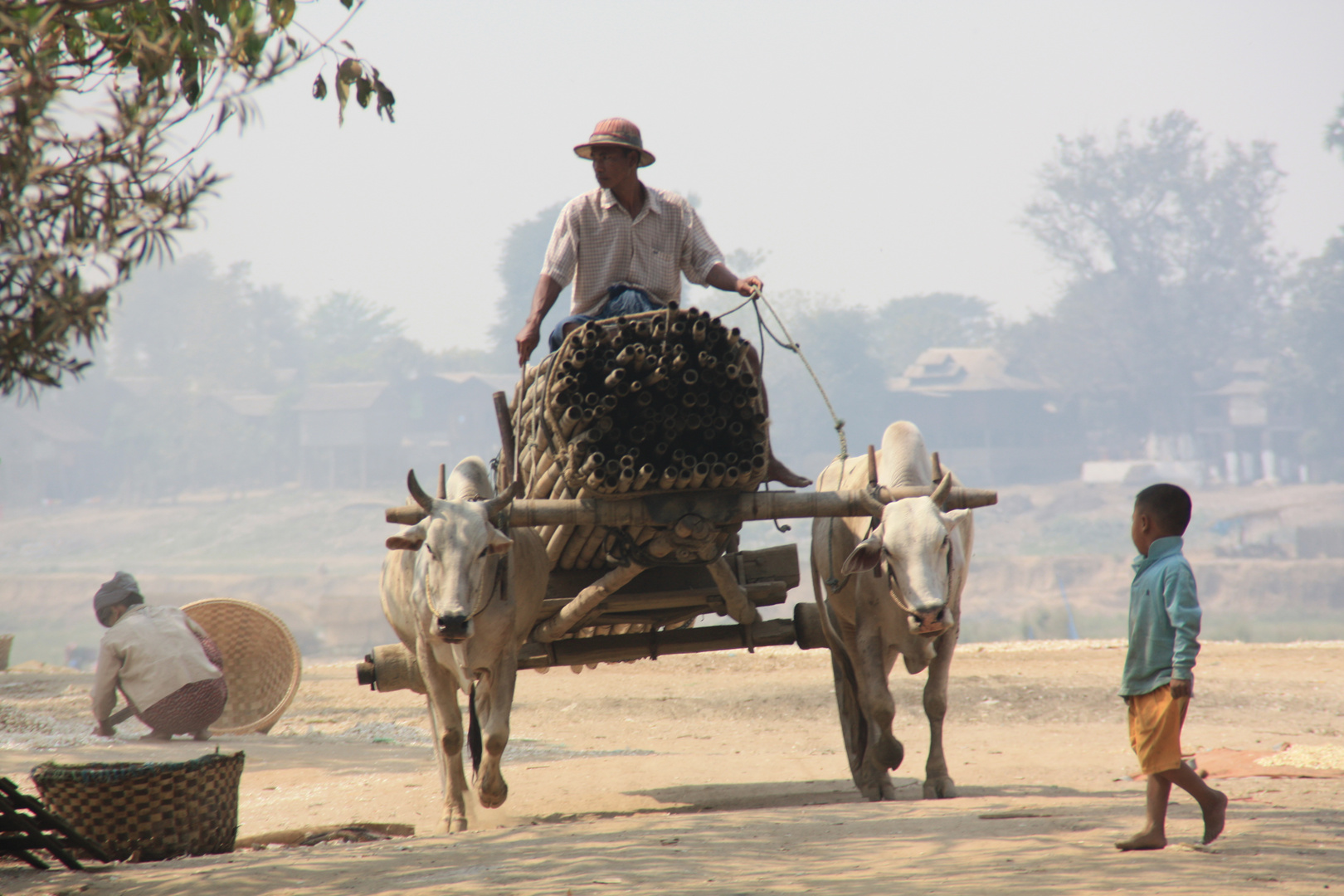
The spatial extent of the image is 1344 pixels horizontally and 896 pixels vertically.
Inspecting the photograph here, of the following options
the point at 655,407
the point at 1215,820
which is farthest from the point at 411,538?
the point at 1215,820

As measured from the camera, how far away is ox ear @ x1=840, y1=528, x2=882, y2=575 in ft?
16.3

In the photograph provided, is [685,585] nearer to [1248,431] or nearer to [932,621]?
[932,621]

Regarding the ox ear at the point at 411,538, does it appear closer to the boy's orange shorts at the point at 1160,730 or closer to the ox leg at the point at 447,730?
the ox leg at the point at 447,730

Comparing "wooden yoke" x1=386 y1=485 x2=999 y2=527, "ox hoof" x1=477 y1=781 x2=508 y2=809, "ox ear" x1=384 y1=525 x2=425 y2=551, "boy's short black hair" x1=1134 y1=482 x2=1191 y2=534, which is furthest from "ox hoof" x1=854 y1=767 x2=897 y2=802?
"ox ear" x1=384 y1=525 x2=425 y2=551

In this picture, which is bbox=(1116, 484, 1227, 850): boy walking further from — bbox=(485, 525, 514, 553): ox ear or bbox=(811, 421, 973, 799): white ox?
bbox=(485, 525, 514, 553): ox ear

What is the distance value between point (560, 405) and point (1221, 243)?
5633 centimetres

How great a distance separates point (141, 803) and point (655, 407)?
8.30ft

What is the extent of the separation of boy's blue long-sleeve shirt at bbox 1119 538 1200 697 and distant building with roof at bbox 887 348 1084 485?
4677 centimetres

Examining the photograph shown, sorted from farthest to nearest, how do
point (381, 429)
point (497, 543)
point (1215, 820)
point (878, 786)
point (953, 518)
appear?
point (381, 429)
point (878, 786)
point (953, 518)
point (497, 543)
point (1215, 820)

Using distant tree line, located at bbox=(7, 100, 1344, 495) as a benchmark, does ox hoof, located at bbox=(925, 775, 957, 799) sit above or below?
below

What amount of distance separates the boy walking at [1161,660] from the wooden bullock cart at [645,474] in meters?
1.48

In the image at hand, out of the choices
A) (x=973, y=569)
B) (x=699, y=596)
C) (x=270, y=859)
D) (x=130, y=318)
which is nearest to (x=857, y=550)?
(x=699, y=596)

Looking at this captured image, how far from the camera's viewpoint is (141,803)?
180 inches

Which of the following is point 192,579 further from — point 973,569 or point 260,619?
point 260,619
